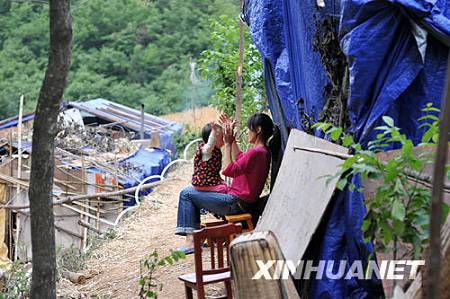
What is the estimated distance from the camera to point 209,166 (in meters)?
5.73

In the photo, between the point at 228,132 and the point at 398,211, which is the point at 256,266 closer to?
the point at 398,211

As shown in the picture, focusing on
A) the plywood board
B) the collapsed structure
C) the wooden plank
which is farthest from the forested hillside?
the wooden plank

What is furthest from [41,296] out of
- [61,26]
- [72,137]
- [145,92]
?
[145,92]

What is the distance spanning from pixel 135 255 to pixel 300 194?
125 inches

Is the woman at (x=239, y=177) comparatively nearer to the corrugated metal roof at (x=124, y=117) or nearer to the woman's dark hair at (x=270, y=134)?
the woman's dark hair at (x=270, y=134)

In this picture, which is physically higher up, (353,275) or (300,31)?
(300,31)

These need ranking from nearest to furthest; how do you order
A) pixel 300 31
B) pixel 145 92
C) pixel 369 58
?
pixel 369 58 < pixel 300 31 < pixel 145 92

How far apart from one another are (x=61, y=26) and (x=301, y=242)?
193 cm

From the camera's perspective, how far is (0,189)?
12461mm

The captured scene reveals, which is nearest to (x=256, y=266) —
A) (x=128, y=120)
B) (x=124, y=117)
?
(x=128, y=120)

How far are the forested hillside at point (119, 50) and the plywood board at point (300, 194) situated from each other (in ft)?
94.8

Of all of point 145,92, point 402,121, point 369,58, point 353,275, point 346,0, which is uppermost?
point 346,0

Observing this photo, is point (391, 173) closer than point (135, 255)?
Yes

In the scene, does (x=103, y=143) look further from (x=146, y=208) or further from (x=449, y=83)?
(x=449, y=83)
